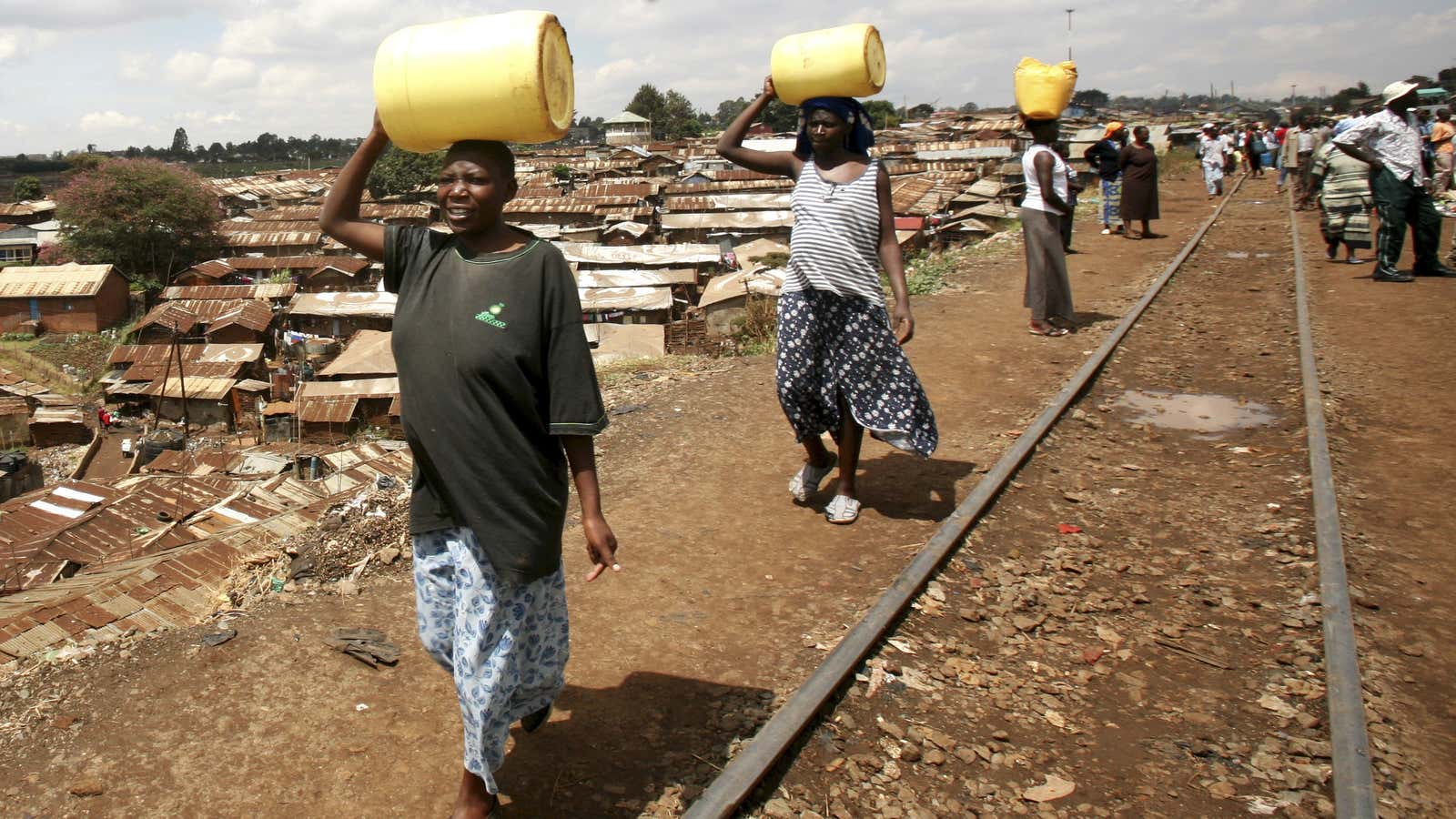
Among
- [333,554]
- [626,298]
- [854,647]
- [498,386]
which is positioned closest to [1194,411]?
[854,647]

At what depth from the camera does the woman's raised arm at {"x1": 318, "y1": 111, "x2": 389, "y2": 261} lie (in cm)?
250

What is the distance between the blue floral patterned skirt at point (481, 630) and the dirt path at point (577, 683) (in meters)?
0.38

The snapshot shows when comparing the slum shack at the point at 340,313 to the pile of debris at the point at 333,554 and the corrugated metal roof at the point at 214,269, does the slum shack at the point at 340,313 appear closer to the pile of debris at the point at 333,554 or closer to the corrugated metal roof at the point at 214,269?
the corrugated metal roof at the point at 214,269

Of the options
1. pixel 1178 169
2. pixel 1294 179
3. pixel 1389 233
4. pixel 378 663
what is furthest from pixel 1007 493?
pixel 1178 169

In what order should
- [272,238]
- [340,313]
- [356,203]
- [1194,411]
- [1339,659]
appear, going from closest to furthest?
1. [356,203]
2. [1339,659]
3. [1194,411]
4. [340,313]
5. [272,238]

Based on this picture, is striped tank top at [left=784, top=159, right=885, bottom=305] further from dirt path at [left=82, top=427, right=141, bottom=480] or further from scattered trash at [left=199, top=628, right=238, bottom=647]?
dirt path at [left=82, top=427, right=141, bottom=480]

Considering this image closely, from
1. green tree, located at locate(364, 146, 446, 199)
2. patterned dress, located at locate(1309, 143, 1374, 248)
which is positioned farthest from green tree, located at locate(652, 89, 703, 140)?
patterned dress, located at locate(1309, 143, 1374, 248)

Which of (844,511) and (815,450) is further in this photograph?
(815,450)

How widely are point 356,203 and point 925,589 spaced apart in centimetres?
253

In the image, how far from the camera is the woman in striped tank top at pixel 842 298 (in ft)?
13.8

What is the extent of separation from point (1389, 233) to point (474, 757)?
37.0 feet

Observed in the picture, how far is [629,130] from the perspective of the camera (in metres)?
92.4

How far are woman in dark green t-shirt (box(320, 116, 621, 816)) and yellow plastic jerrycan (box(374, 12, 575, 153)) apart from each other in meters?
0.09

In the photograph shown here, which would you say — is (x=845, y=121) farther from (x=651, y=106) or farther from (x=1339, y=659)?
(x=651, y=106)
